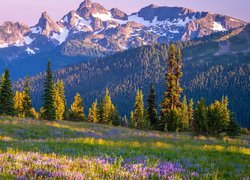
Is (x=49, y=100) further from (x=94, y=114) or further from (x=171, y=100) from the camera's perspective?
(x=94, y=114)

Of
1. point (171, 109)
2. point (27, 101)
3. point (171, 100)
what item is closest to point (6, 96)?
point (27, 101)

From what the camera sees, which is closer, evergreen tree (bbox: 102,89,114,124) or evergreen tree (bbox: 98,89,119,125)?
evergreen tree (bbox: 102,89,114,124)

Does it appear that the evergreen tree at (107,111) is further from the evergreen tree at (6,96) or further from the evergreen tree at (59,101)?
the evergreen tree at (6,96)

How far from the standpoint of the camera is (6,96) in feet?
178

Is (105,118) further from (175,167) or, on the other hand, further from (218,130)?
(175,167)

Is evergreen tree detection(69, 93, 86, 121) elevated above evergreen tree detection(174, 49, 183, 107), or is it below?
below

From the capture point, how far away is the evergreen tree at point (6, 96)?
177 feet

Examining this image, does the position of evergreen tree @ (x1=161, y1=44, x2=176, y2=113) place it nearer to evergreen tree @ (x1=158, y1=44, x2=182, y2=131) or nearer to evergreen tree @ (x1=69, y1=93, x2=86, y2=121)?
evergreen tree @ (x1=158, y1=44, x2=182, y2=131)

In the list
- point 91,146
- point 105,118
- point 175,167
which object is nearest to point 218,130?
point 91,146

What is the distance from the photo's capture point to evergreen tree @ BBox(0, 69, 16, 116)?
2122 inches

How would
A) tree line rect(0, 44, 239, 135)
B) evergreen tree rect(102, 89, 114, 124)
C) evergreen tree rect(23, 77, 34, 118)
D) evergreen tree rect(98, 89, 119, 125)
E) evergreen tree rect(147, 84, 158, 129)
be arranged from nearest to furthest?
tree line rect(0, 44, 239, 135), evergreen tree rect(147, 84, 158, 129), evergreen tree rect(23, 77, 34, 118), evergreen tree rect(102, 89, 114, 124), evergreen tree rect(98, 89, 119, 125)

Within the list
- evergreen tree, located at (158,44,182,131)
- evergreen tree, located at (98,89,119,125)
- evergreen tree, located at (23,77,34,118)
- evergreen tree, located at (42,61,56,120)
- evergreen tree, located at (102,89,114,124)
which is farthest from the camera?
evergreen tree, located at (98,89,119,125)

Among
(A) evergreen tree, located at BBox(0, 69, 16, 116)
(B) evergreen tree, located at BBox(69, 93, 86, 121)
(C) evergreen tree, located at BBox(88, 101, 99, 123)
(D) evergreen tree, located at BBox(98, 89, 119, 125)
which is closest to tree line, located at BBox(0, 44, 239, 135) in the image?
(A) evergreen tree, located at BBox(0, 69, 16, 116)

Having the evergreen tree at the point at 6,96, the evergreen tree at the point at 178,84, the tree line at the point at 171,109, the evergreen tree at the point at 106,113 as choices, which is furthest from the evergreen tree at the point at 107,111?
the evergreen tree at the point at 178,84
